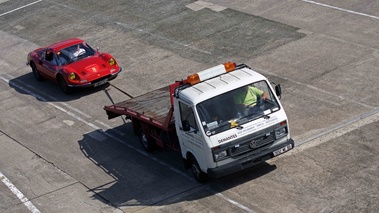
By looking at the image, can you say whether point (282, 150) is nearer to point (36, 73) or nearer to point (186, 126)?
point (186, 126)

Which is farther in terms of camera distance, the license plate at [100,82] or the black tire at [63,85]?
the black tire at [63,85]

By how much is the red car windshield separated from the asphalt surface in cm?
104

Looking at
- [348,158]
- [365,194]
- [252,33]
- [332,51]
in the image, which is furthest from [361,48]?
[365,194]

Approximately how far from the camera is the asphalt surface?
16078mm

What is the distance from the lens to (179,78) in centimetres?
2339

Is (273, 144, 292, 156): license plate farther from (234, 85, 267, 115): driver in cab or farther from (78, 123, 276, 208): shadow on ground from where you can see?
(234, 85, 267, 115): driver in cab

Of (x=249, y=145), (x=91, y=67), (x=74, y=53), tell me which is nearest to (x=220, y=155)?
(x=249, y=145)

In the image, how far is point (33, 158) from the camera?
64.4ft

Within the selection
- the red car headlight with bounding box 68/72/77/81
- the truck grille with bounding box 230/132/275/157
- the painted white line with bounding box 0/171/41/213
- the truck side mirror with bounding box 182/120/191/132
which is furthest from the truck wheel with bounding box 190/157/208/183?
the red car headlight with bounding box 68/72/77/81

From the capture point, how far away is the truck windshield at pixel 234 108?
16.0 m

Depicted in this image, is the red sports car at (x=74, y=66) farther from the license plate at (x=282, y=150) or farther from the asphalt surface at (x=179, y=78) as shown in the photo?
the license plate at (x=282, y=150)

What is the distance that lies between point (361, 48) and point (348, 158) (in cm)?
745

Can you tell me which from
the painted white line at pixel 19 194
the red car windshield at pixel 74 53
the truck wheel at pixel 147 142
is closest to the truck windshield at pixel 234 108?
the truck wheel at pixel 147 142

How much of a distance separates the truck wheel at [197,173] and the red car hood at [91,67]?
23.4ft
